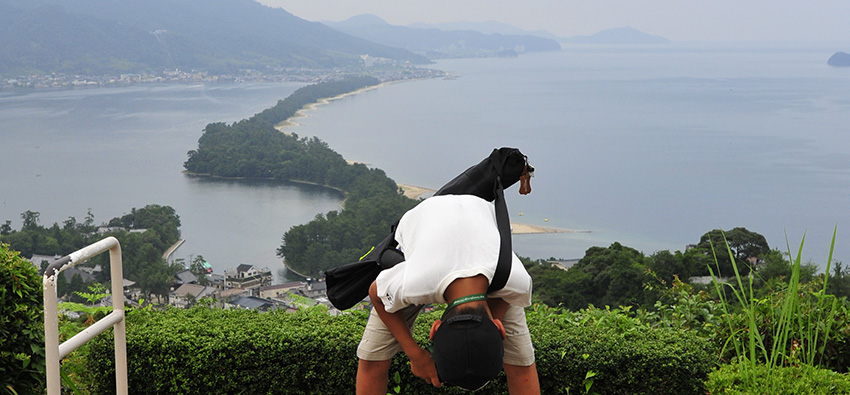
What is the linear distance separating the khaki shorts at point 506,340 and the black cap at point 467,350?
0.98 feet

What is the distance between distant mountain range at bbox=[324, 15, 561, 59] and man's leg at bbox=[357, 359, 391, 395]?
143 metres

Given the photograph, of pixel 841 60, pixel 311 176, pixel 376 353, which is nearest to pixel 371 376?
pixel 376 353

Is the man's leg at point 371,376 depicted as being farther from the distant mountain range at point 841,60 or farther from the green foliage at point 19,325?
the distant mountain range at point 841,60

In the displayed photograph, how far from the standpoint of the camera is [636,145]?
67.1 m

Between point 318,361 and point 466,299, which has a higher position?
point 466,299

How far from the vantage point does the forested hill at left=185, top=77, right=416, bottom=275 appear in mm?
33125

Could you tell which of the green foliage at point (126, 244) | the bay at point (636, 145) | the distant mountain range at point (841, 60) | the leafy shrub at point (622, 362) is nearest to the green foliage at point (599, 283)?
the leafy shrub at point (622, 362)

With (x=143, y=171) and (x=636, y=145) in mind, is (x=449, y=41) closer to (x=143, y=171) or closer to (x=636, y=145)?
(x=636, y=145)

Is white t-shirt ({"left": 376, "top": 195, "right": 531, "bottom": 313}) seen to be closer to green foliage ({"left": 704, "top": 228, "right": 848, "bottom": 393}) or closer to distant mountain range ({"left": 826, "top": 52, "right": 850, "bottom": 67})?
green foliage ({"left": 704, "top": 228, "right": 848, "bottom": 393})

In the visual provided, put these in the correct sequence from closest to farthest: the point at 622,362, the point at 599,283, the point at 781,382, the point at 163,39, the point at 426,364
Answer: the point at 426,364 < the point at 781,382 < the point at 622,362 < the point at 599,283 < the point at 163,39

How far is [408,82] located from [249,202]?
5617 centimetres

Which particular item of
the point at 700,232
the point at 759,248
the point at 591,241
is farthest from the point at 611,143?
the point at 759,248

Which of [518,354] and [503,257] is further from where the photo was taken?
[518,354]

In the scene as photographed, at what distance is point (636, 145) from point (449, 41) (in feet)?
301
